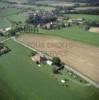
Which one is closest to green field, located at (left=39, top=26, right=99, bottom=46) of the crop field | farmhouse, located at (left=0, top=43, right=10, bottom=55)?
farmhouse, located at (left=0, top=43, right=10, bottom=55)

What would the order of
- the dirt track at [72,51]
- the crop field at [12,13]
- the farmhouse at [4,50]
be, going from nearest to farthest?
1. the dirt track at [72,51]
2. the farmhouse at [4,50]
3. the crop field at [12,13]

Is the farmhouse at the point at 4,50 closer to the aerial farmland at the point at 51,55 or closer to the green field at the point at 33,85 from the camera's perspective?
the aerial farmland at the point at 51,55

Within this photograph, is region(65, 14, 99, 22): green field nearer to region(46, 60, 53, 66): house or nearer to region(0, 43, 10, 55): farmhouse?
region(0, 43, 10, 55): farmhouse

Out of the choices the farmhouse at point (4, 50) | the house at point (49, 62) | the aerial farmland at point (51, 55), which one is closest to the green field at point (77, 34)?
the aerial farmland at point (51, 55)

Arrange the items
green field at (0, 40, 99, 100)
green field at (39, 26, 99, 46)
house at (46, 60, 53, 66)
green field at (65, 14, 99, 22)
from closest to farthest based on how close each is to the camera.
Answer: green field at (0, 40, 99, 100), house at (46, 60, 53, 66), green field at (39, 26, 99, 46), green field at (65, 14, 99, 22)

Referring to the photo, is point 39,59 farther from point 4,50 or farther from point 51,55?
point 4,50

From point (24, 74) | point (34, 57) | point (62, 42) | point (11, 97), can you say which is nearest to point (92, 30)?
point (62, 42)

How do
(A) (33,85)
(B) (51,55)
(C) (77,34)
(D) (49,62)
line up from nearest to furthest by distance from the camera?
1. (A) (33,85)
2. (D) (49,62)
3. (B) (51,55)
4. (C) (77,34)

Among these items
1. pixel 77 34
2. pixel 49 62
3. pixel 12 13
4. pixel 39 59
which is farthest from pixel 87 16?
pixel 49 62
